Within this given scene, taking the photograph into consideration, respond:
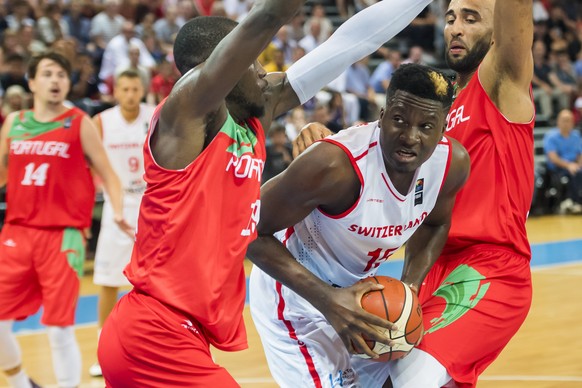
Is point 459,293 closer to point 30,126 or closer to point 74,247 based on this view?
point 74,247

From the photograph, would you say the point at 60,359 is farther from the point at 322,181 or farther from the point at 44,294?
the point at 322,181

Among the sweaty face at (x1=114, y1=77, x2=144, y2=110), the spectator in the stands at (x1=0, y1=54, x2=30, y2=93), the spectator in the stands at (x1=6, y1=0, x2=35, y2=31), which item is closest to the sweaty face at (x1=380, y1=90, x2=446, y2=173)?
the sweaty face at (x1=114, y1=77, x2=144, y2=110)

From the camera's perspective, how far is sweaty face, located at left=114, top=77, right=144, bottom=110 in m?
8.16

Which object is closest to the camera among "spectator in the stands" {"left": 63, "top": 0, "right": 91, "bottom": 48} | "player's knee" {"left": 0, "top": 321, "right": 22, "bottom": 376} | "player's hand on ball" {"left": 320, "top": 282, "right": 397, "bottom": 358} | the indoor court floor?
"player's hand on ball" {"left": 320, "top": 282, "right": 397, "bottom": 358}

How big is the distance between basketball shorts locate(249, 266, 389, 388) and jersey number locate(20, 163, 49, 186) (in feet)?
8.88

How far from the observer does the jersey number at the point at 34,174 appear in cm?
638

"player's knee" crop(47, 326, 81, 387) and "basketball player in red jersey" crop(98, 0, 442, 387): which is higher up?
"basketball player in red jersey" crop(98, 0, 442, 387)

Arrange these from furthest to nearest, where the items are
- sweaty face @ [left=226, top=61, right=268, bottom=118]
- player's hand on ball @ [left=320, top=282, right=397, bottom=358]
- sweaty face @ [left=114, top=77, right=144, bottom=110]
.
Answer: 1. sweaty face @ [left=114, top=77, right=144, bottom=110]
2. player's hand on ball @ [left=320, top=282, right=397, bottom=358]
3. sweaty face @ [left=226, top=61, right=268, bottom=118]

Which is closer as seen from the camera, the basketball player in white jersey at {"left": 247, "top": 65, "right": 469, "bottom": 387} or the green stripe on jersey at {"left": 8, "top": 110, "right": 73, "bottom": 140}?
the basketball player in white jersey at {"left": 247, "top": 65, "right": 469, "bottom": 387}

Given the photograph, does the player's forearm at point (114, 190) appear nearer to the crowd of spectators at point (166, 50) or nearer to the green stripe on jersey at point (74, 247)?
the green stripe on jersey at point (74, 247)

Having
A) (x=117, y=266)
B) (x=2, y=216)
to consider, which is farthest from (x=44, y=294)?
(x=2, y=216)

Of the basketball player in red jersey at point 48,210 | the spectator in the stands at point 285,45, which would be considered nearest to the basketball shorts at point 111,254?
the basketball player in red jersey at point 48,210

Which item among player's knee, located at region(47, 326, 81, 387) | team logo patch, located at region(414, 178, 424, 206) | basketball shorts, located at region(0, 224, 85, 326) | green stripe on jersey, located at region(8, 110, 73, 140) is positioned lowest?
player's knee, located at region(47, 326, 81, 387)

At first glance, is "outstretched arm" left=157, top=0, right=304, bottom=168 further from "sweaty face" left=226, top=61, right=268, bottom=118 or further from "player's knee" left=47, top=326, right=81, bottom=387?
"player's knee" left=47, top=326, right=81, bottom=387
